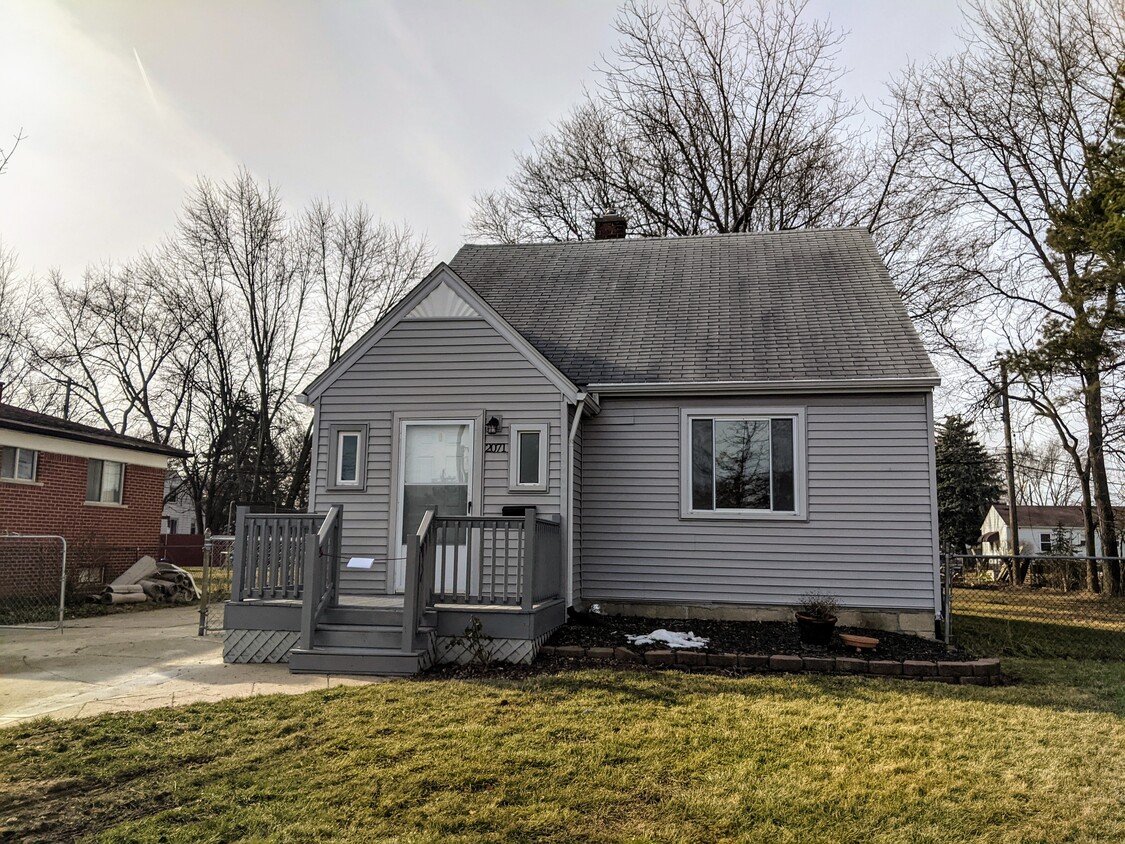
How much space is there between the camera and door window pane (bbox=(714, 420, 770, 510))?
9867mm

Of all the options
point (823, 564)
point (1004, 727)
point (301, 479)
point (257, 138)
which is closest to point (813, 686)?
point (1004, 727)

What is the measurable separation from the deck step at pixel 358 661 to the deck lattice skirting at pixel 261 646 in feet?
1.27

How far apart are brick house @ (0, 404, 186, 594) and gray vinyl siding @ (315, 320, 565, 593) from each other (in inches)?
314

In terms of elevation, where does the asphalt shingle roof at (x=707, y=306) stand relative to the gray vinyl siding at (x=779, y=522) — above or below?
above

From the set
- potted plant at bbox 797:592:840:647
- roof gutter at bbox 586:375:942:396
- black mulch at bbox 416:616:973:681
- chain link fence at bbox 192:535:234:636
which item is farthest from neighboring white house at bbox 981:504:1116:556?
chain link fence at bbox 192:535:234:636

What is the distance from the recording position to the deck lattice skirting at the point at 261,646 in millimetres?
7672

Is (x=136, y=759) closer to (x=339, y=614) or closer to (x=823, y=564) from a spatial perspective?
(x=339, y=614)

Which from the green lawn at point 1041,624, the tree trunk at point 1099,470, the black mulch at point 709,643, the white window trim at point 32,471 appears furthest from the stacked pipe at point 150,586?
the tree trunk at point 1099,470

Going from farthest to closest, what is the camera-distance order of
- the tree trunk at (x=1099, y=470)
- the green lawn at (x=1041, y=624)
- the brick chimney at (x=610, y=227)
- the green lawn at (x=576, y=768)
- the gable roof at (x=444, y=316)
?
the tree trunk at (x=1099, y=470) → the brick chimney at (x=610, y=227) → the green lawn at (x=1041, y=624) → the gable roof at (x=444, y=316) → the green lawn at (x=576, y=768)

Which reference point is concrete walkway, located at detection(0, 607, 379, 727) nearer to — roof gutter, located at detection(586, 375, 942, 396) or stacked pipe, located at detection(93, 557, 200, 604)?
stacked pipe, located at detection(93, 557, 200, 604)

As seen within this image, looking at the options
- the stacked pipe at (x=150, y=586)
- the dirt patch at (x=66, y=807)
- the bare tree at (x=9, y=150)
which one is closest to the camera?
the dirt patch at (x=66, y=807)

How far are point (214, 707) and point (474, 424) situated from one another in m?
4.48

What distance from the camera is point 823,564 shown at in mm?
9562

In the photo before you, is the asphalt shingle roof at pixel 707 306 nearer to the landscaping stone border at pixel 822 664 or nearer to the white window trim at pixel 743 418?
the white window trim at pixel 743 418
